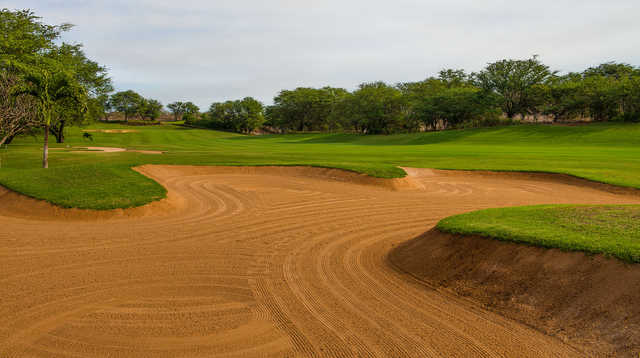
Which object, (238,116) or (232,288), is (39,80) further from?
(238,116)

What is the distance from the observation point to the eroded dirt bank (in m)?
3.95

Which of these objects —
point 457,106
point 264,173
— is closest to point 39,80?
point 264,173

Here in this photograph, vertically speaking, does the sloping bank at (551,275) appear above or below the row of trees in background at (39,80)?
below

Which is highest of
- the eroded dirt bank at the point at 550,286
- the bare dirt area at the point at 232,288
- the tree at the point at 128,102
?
the tree at the point at 128,102

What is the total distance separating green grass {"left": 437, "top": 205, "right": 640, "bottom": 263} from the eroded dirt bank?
0.61ft

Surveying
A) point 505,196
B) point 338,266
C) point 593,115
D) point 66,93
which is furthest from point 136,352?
point 593,115

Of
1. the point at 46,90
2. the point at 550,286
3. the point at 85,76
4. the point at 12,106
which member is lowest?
the point at 550,286

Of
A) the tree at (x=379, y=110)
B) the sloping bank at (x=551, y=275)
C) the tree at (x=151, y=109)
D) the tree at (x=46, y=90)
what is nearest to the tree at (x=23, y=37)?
the tree at (x=46, y=90)

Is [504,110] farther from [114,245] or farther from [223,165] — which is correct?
[114,245]

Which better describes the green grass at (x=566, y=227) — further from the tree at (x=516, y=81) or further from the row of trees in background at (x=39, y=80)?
the tree at (x=516, y=81)

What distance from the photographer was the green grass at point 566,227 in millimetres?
4949

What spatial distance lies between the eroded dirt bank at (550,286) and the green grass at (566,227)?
186 millimetres

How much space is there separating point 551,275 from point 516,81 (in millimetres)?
74226

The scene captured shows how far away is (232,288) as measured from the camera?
596 cm
